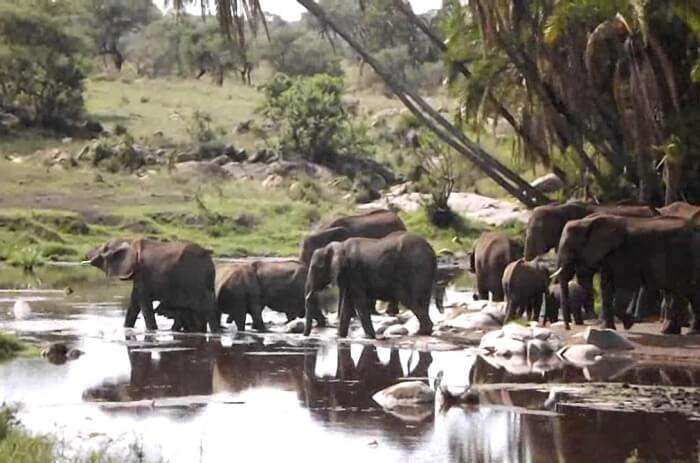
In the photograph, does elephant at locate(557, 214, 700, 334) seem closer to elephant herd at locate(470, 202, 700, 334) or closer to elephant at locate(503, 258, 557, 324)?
elephant herd at locate(470, 202, 700, 334)

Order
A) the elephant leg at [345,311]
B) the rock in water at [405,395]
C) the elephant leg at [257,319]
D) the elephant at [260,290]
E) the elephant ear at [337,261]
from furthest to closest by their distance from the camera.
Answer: the elephant at [260,290], the elephant leg at [257,319], the elephant ear at [337,261], the elephant leg at [345,311], the rock in water at [405,395]

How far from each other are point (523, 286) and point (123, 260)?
6650 mm

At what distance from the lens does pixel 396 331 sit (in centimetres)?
2516

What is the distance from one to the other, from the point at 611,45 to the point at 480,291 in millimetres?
5263

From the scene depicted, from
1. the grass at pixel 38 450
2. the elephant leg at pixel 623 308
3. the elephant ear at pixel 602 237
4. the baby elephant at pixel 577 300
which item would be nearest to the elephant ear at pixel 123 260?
the baby elephant at pixel 577 300

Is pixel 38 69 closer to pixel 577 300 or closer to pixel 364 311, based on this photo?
pixel 364 311

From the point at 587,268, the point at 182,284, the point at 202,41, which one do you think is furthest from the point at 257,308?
the point at 202,41

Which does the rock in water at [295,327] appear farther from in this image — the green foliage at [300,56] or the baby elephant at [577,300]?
the green foliage at [300,56]

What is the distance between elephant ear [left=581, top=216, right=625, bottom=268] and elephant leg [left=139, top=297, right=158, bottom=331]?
23.4 feet

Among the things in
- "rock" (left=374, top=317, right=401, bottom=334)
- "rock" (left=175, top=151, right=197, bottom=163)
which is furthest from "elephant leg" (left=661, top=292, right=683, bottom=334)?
"rock" (left=175, top=151, right=197, bottom=163)

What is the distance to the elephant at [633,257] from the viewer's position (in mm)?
22328

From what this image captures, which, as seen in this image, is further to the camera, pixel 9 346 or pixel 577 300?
pixel 577 300

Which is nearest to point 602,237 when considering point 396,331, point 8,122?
point 396,331

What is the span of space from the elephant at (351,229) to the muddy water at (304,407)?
6576 millimetres
